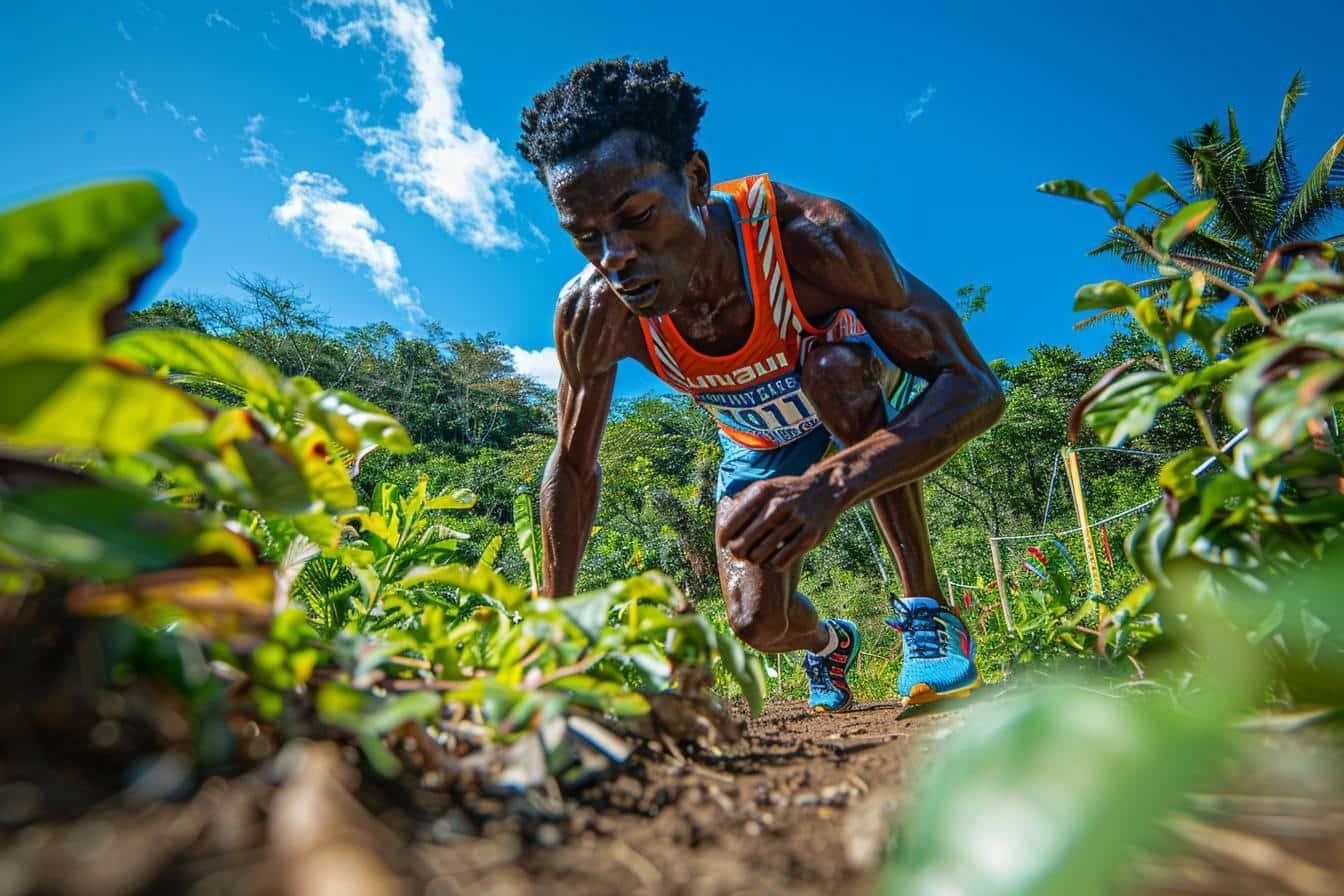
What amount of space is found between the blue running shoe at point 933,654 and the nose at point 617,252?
1.43 meters

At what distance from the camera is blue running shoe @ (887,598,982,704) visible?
206 cm

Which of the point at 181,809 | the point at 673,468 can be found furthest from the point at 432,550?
the point at 673,468

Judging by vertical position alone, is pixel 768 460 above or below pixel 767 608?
above

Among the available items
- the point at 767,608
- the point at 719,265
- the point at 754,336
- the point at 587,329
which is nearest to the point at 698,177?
the point at 719,265

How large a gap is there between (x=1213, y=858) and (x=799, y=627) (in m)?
2.36

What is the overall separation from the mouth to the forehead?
0.76 feet

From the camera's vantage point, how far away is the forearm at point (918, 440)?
1619 mm

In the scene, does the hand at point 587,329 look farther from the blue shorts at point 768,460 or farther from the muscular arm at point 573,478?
the blue shorts at point 768,460

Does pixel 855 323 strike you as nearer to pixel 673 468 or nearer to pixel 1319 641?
pixel 1319 641

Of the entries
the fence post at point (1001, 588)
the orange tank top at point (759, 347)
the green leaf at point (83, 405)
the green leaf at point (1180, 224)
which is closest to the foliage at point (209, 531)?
the green leaf at point (83, 405)

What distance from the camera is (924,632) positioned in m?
2.20

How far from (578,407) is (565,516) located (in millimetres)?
432

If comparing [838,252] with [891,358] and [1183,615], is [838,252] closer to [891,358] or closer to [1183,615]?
[891,358]

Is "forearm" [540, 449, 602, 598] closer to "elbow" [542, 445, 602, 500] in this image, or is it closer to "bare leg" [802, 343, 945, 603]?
"elbow" [542, 445, 602, 500]
